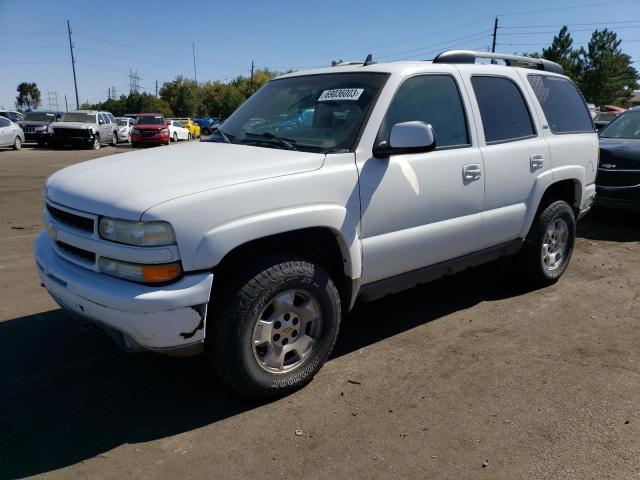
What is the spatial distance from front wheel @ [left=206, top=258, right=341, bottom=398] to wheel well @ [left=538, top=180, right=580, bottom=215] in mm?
2695

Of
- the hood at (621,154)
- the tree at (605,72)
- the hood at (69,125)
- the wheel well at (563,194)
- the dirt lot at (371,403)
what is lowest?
the dirt lot at (371,403)

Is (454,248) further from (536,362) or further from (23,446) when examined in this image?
(23,446)

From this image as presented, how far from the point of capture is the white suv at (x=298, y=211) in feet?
8.65

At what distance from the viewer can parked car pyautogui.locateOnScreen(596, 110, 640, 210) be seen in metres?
7.42

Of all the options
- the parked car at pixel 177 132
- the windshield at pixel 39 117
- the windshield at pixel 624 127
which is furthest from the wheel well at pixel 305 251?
the parked car at pixel 177 132

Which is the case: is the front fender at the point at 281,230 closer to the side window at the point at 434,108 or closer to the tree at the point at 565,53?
the side window at the point at 434,108

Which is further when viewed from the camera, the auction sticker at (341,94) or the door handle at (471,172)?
the door handle at (471,172)

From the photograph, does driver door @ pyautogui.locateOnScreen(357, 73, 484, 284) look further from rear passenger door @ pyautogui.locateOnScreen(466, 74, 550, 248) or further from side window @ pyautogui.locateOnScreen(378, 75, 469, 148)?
rear passenger door @ pyautogui.locateOnScreen(466, 74, 550, 248)

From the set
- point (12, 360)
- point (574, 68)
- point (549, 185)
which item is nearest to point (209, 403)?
point (12, 360)

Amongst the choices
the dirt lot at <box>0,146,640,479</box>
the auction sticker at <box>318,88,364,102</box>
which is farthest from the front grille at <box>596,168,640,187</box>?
the auction sticker at <box>318,88,364,102</box>

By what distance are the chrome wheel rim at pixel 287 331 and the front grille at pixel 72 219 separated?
105cm

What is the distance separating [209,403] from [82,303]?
0.94 meters

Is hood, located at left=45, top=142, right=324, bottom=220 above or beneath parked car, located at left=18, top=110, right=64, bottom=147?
beneath

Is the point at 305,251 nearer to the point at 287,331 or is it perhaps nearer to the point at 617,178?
the point at 287,331
